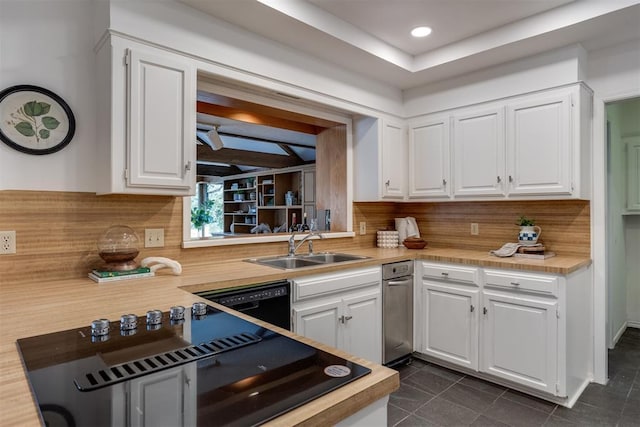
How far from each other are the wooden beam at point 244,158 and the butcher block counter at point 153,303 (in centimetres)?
461

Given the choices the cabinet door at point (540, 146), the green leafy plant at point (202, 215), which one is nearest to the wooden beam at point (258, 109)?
the cabinet door at point (540, 146)

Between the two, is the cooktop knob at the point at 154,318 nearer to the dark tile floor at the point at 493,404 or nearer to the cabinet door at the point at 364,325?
the cabinet door at the point at 364,325

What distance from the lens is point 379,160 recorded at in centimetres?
338

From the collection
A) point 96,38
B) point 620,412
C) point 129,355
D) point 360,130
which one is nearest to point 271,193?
point 360,130

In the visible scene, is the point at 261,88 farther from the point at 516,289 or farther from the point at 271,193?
the point at 271,193

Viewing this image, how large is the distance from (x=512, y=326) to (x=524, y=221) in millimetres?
853

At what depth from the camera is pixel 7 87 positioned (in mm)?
1890

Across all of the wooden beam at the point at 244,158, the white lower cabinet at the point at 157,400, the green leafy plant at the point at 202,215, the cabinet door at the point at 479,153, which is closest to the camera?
the white lower cabinet at the point at 157,400

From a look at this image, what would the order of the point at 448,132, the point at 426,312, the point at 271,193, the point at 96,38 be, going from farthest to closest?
the point at 271,193
the point at 448,132
the point at 426,312
the point at 96,38

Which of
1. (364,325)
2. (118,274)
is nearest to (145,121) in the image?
(118,274)

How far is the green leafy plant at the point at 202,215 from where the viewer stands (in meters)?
8.73

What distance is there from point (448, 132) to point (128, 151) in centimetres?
254

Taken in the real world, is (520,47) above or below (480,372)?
above

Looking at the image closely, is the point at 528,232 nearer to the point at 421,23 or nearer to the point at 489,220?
the point at 489,220
